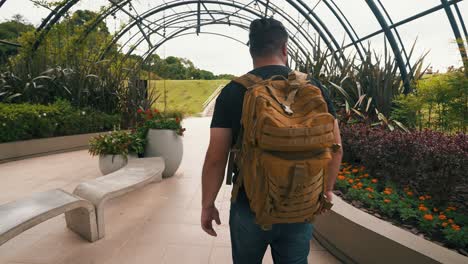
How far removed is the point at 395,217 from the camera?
213cm

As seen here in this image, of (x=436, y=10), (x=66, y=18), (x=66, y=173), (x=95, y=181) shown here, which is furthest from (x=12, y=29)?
(x=436, y=10)

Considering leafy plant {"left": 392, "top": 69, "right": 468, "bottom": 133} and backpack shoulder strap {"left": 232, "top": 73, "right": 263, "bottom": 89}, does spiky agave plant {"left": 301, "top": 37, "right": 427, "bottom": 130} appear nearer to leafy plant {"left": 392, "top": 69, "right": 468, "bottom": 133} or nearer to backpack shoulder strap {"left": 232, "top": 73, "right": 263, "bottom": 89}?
leafy plant {"left": 392, "top": 69, "right": 468, "bottom": 133}

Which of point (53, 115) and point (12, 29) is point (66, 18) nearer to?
point (53, 115)

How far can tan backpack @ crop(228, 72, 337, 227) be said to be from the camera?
89cm

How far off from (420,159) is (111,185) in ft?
8.79

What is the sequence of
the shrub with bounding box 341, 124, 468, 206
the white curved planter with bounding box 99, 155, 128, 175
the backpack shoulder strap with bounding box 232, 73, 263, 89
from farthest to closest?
the white curved planter with bounding box 99, 155, 128, 175 → the shrub with bounding box 341, 124, 468, 206 → the backpack shoulder strap with bounding box 232, 73, 263, 89

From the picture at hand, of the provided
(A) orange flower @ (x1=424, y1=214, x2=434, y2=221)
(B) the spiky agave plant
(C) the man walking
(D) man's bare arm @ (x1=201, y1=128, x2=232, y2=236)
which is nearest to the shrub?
(A) orange flower @ (x1=424, y1=214, x2=434, y2=221)

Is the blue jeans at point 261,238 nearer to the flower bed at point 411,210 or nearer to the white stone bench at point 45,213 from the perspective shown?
the flower bed at point 411,210

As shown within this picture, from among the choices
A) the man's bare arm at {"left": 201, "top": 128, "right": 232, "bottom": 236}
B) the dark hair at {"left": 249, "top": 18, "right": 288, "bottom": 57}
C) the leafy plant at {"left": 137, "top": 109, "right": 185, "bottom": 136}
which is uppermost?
the dark hair at {"left": 249, "top": 18, "right": 288, "bottom": 57}

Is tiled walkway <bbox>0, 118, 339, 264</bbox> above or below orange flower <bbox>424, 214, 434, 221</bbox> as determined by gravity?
below

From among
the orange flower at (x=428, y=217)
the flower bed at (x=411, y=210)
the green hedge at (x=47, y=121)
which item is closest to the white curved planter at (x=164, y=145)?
the green hedge at (x=47, y=121)

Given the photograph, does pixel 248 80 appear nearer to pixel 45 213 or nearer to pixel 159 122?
pixel 45 213

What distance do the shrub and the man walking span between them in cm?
137

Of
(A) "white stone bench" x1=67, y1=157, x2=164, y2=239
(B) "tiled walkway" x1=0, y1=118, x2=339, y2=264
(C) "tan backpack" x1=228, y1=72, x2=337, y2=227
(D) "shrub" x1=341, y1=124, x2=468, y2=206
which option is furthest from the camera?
(A) "white stone bench" x1=67, y1=157, x2=164, y2=239
